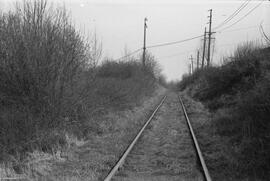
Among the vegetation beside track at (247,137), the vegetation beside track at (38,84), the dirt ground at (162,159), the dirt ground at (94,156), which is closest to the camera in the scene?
the dirt ground at (94,156)

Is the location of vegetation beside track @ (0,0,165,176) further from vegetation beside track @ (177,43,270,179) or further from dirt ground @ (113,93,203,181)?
vegetation beside track @ (177,43,270,179)

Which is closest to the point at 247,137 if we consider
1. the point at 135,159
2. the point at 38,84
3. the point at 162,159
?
the point at 162,159

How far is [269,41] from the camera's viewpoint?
12820 millimetres

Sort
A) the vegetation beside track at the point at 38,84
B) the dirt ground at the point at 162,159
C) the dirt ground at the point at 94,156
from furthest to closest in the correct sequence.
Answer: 1. the vegetation beside track at the point at 38,84
2. the dirt ground at the point at 162,159
3. the dirt ground at the point at 94,156

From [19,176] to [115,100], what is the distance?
1294cm

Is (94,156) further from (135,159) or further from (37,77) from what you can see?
(37,77)

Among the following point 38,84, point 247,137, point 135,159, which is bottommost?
point 135,159

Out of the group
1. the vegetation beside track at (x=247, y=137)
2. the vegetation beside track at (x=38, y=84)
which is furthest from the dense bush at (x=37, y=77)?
the vegetation beside track at (x=247, y=137)

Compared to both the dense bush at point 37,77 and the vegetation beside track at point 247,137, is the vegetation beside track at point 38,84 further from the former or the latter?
the vegetation beside track at point 247,137

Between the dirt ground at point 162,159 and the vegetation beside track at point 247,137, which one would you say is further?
the vegetation beside track at point 247,137

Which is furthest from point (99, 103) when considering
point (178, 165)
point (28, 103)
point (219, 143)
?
point (178, 165)

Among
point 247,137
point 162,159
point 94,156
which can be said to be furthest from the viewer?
point 247,137

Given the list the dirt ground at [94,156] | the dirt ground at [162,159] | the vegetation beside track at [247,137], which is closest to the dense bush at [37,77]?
the dirt ground at [94,156]

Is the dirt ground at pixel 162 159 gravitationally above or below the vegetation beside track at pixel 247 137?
below
